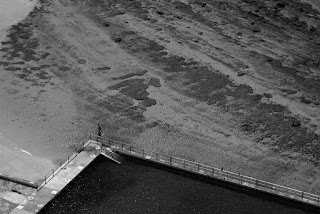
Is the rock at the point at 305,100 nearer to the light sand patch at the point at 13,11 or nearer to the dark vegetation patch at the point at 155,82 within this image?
the dark vegetation patch at the point at 155,82

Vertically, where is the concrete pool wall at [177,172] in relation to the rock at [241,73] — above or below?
below

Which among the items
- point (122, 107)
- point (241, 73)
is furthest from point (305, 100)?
point (122, 107)

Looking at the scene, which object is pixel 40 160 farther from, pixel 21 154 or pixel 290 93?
pixel 290 93

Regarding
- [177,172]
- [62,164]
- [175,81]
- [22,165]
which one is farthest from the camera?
[175,81]

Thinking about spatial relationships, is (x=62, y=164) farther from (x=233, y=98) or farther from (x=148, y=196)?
(x=233, y=98)

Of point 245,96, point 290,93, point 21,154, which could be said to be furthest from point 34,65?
point 290,93

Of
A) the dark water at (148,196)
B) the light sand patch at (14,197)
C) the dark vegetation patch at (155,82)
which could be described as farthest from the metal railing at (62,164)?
the dark vegetation patch at (155,82)
